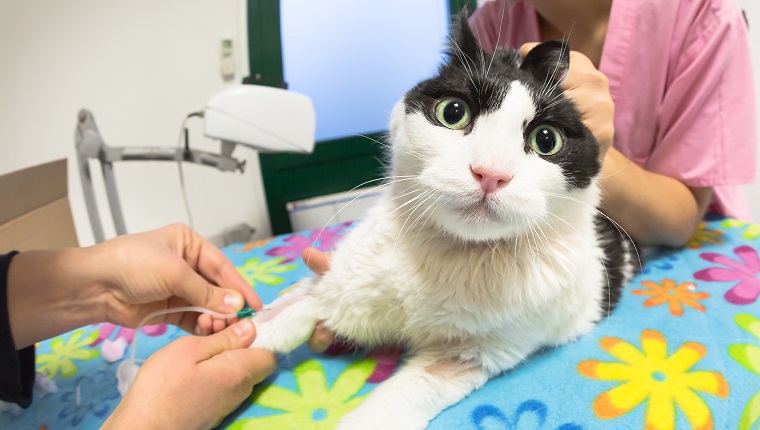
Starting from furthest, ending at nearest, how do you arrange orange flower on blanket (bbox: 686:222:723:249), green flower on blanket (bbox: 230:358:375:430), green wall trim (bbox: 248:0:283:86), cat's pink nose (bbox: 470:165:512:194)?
1. green wall trim (bbox: 248:0:283:86)
2. orange flower on blanket (bbox: 686:222:723:249)
3. green flower on blanket (bbox: 230:358:375:430)
4. cat's pink nose (bbox: 470:165:512:194)

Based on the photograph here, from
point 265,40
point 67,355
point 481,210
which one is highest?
point 265,40

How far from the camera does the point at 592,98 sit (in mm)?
531

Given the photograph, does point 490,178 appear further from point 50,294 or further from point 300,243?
point 300,243

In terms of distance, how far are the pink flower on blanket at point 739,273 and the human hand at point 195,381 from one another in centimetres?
69

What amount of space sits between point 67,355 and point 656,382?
85cm

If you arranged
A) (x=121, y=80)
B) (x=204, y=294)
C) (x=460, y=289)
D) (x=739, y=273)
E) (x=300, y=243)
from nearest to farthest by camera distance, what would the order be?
(x=460, y=289), (x=204, y=294), (x=739, y=273), (x=300, y=243), (x=121, y=80)

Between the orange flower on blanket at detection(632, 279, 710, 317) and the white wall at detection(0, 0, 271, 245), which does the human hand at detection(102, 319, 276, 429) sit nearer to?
the orange flower on blanket at detection(632, 279, 710, 317)

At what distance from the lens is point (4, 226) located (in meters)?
0.68

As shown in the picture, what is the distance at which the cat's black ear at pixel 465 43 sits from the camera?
0.48 metres

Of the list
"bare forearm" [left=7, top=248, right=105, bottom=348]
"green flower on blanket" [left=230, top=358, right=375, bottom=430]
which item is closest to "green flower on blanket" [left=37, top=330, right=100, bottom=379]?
"bare forearm" [left=7, top=248, right=105, bottom=348]

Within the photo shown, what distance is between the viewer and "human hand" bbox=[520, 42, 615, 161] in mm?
522

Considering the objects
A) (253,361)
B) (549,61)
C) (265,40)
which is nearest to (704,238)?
(549,61)

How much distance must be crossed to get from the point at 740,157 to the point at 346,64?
3.68 feet

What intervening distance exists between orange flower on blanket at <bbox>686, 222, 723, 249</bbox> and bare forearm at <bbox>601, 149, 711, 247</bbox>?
0.05m
